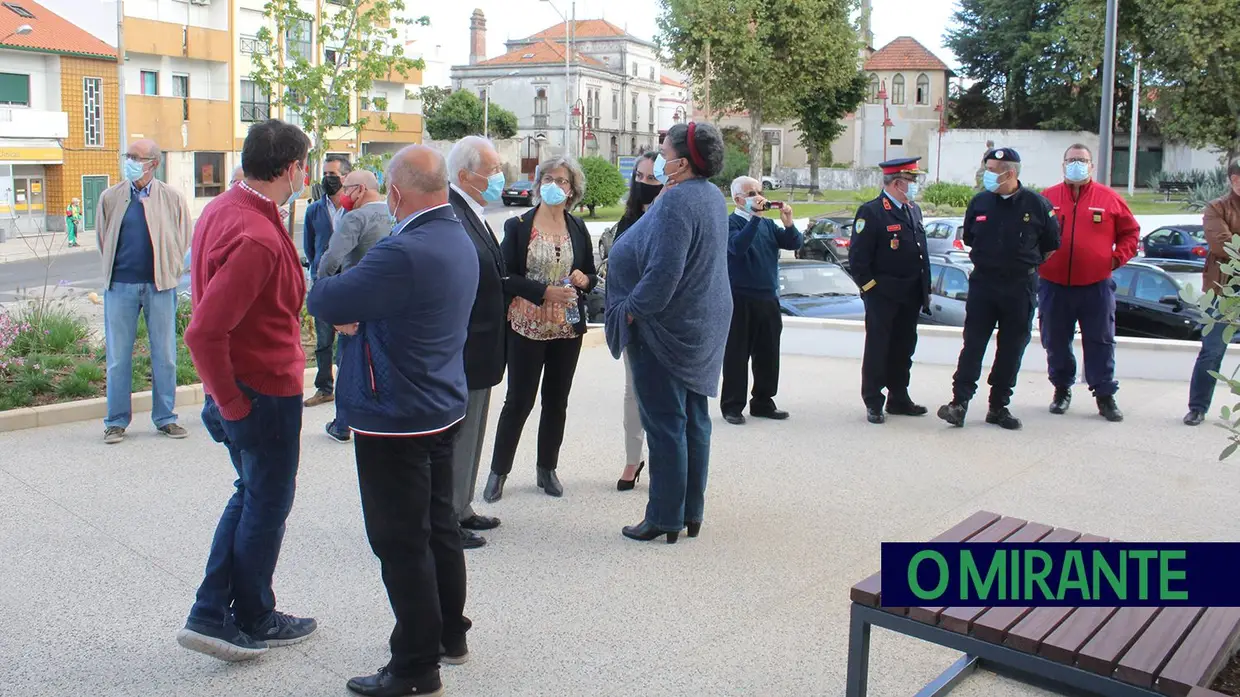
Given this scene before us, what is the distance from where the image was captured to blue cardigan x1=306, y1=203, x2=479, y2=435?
3682 mm

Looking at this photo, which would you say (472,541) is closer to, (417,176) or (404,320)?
(404,320)

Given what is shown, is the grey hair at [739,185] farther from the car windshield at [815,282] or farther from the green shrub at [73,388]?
the car windshield at [815,282]

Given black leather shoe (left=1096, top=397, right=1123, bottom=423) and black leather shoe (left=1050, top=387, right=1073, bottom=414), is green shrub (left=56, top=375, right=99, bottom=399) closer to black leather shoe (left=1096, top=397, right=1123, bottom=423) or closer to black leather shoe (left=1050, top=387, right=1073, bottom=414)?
black leather shoe (left=1050, top=387, right=1073, bottom=414)

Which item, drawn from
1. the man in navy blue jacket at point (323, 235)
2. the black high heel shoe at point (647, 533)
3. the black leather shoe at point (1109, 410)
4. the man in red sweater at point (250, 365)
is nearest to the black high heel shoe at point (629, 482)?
the black high heel shoe at point (647, 533)

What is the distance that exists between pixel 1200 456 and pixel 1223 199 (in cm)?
190

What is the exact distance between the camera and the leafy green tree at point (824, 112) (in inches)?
2395

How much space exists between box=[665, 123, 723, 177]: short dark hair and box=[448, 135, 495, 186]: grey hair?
87 cm

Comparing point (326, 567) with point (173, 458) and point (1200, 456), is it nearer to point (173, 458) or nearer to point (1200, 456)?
point (173, 458)

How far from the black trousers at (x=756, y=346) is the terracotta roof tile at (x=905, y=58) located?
70247 millimetres

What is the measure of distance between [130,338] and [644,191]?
3.55 metres

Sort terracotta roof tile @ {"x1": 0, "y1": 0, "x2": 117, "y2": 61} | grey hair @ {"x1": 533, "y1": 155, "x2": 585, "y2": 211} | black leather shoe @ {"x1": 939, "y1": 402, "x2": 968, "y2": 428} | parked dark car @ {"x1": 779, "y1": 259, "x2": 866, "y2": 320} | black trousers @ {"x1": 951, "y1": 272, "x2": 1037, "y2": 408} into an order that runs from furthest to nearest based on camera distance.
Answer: terracotta roof tile @ {"x1": 0, "y1": 0, "x2": 117, "y2": 61} < parked dark car @ {"x1": 779, "y1": 259, "x2": 866, "y2": 320} < black leather shoe @ {"x1": 939, "y1": 402, "x2": 968, "y2": 428} < black trousers @ {"x1": 951, "y1": 272, "x2": 1037, "y2": 408} < grey hair @ {"x1": 533, "y1": 155, "x2": 585, "y2": 211}

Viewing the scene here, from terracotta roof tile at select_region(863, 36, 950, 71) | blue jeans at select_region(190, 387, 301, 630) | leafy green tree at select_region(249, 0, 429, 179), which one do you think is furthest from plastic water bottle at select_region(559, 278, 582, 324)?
terracotta roof tile at select_region(863, 36, 950, 71)

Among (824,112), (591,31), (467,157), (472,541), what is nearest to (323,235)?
(467,157)

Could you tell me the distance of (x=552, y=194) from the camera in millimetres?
6133
